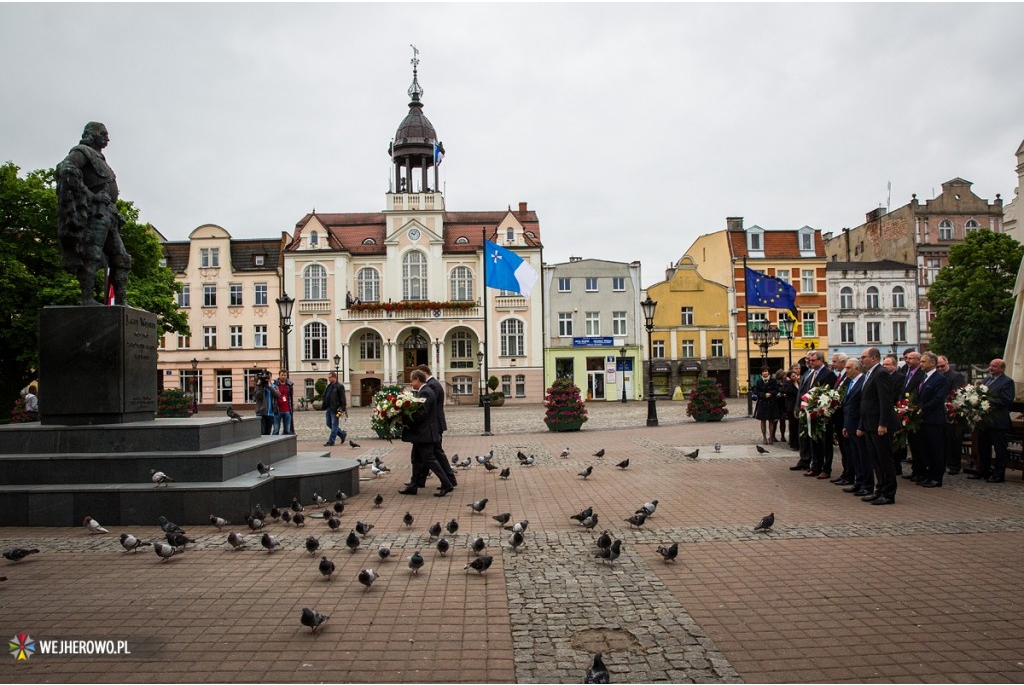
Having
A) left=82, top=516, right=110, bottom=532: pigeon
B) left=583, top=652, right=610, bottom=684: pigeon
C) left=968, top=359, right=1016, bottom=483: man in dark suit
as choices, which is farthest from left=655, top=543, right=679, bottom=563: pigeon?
left=968, top=359, right=1016, bottom=483: man in dark suit

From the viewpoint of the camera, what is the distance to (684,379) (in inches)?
2260

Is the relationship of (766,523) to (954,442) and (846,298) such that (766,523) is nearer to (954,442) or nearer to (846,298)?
(954,442)

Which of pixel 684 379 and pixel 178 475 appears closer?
pixel 178 475

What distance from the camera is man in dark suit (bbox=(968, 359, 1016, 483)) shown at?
1176cm

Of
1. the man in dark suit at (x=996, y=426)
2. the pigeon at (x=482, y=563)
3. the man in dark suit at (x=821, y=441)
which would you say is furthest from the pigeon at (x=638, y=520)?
the man in dark suit at (x=996, y=426)

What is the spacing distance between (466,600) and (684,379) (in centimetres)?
5321

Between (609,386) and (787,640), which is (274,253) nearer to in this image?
(609,386)

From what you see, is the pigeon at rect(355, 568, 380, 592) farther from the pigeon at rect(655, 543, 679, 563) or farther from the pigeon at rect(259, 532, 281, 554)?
the pigeon at rect(655, 543, 679, 563)

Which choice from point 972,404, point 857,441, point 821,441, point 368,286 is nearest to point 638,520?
point 857,441

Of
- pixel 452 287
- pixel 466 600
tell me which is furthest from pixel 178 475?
pixel 452 287

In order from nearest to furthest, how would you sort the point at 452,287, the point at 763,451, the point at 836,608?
the point at 836,608 < the point at 763,451 < the point at 452,287

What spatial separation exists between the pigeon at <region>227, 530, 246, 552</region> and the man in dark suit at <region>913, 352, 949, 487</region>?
10220 mm

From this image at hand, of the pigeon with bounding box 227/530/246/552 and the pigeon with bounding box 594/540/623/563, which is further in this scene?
the pigeon with bounding box 227/530/246/552

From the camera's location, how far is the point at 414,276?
5562cm
